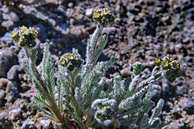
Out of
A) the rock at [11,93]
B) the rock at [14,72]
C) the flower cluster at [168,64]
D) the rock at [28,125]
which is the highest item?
the rock at [14,72]

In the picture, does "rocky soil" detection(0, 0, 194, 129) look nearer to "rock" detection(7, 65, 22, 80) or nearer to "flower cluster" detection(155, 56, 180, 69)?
"rock" detection(7, 65, 22, 80)

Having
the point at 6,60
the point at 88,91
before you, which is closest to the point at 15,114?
the point at 6,60

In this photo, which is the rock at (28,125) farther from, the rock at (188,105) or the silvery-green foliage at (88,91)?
the rock at (188,105)

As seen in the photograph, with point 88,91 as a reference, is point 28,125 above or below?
below

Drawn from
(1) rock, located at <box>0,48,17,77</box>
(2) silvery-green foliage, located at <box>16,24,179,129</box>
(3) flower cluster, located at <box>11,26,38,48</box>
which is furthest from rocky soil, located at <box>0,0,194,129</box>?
(3) flower cluster, located at <box>11,26,38,48</box>

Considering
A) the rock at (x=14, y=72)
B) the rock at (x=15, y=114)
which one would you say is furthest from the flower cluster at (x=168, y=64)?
the rock at (x=14, y=72)

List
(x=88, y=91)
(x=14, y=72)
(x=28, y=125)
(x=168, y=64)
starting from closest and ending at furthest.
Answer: (x=168, y=64) < (x=88, y=91) < (x=28, y=125) < (x=14, y=72)

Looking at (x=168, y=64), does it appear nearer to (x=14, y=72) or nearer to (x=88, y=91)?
(x=88, y=91)
